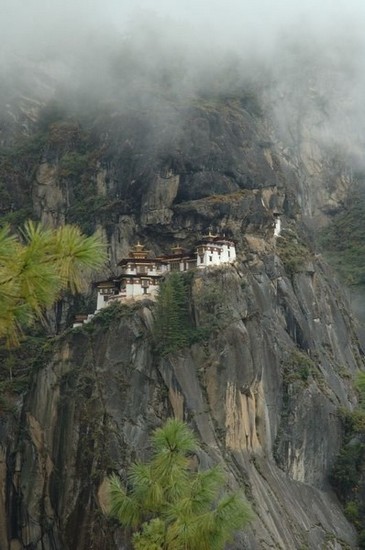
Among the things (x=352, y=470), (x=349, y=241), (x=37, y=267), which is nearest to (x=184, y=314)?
(x=352, y=470)

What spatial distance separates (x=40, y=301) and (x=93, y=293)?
5266 cm

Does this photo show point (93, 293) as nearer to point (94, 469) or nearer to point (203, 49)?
point (94, 469)

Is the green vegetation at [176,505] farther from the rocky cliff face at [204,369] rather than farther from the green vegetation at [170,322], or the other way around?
the green vegetation at [170,322]

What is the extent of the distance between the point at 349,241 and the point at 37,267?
78883mm

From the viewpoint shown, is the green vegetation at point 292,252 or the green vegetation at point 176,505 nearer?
the green vegetation at point 176,505

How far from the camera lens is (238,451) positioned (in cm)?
4672

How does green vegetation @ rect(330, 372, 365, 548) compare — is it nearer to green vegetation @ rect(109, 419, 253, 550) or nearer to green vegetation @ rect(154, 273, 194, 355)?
green vegetation @ rect(154, 273, 194, 355)

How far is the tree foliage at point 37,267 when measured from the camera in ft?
31.2

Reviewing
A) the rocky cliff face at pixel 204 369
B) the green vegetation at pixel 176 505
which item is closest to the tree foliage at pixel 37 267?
the green vegetation at pixel 176 505

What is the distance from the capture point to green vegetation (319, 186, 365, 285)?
80.0 metres

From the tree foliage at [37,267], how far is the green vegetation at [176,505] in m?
6.27

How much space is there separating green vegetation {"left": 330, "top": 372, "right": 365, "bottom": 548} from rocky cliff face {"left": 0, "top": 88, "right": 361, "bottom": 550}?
0.70 meters

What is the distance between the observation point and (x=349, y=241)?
8575 cm

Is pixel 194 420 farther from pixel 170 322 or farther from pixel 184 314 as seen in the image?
pixel 184 314
